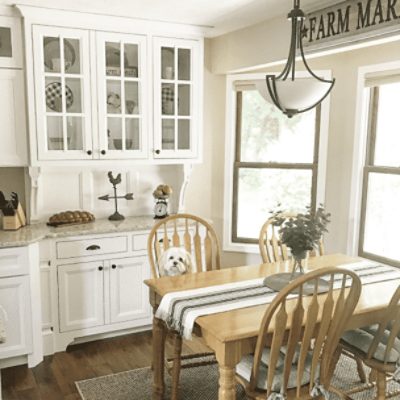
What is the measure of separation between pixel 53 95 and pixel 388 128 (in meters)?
2.46

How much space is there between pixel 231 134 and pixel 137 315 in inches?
68.4

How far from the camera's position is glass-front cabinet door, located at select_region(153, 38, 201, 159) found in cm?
362

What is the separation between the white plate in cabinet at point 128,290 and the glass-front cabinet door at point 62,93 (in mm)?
848

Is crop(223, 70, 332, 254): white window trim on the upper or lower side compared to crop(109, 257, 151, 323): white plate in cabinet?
upper

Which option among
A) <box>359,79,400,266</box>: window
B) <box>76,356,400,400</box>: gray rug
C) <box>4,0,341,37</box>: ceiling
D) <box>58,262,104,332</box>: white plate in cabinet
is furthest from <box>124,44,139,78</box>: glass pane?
<box>76,356,400,400</box>: gray rug

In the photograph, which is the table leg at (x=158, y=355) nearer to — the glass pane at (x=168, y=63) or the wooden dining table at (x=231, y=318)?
the wooden dining table at (x=231, y=318)

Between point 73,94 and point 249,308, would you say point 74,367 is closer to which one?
point 249,308

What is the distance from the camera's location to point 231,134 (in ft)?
13.6

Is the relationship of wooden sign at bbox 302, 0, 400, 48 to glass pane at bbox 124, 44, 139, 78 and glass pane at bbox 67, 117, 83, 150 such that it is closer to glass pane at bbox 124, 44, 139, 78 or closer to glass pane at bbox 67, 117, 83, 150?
glass pane at bbox 124, 44, 139, 78

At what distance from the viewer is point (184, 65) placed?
3.71 m

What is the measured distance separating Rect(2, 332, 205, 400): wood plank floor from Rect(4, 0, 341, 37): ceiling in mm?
2366

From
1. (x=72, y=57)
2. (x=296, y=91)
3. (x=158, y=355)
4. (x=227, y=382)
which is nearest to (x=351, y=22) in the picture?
(x=296, y=91)

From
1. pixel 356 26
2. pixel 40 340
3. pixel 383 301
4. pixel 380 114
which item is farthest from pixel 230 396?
pixel 380 114

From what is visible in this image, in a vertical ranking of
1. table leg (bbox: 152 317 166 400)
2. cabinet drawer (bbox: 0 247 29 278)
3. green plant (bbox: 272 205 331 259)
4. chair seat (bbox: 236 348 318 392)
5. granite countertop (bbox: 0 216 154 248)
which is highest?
green plant (bbox: 272 205 331 259)
